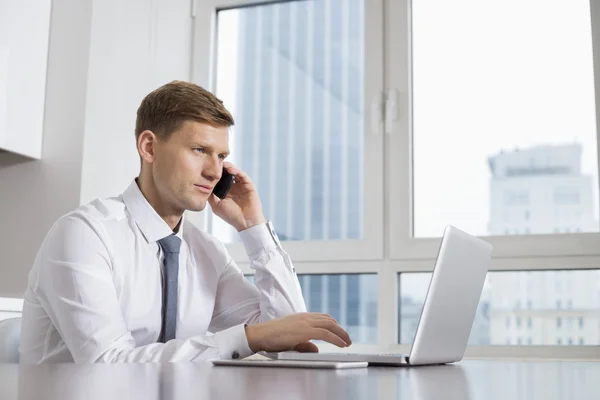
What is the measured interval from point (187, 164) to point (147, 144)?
0.42 feet

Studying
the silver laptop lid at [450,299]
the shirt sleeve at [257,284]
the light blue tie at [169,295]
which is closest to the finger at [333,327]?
the silver laptop lid at [450,299]

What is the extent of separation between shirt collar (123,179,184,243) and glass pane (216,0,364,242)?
3.92 ft

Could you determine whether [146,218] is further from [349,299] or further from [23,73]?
[349,299]

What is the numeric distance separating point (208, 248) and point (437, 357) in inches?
37.7

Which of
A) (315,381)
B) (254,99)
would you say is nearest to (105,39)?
(254,99)

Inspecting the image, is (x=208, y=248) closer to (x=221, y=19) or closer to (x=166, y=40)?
(x=166, y=40)

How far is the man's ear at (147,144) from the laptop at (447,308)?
84cm

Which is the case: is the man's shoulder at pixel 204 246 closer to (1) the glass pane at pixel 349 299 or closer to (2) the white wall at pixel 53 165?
(2) the white wall at pixel 53 165

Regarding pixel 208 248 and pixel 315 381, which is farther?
pixel 208 248

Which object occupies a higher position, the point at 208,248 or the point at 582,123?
the point at 582,123

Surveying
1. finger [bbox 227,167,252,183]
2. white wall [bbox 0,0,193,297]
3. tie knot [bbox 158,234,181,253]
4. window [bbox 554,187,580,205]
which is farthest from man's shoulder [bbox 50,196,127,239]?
window [bbox 554,187,580,205]

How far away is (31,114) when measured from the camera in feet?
8.38

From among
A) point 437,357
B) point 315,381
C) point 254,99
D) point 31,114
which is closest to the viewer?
point 315,381

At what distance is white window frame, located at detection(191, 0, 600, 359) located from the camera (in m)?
2.55
